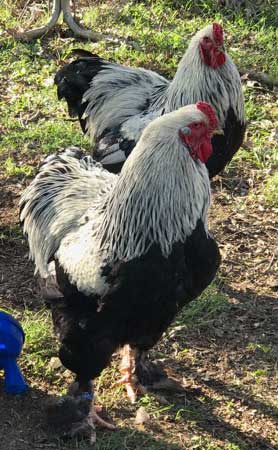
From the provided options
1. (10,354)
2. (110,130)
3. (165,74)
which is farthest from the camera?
(165,74)

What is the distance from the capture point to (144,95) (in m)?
5.50

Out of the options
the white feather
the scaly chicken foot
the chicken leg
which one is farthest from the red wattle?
the chicken leg

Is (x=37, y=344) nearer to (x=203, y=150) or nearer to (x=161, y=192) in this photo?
(x=161, y=192)

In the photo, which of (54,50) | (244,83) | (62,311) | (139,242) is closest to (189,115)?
(139,242)

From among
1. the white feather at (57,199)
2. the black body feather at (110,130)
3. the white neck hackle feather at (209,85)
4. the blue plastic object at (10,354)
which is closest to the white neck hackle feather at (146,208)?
the white feather at (57,199)

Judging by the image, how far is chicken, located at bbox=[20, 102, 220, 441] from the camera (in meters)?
3.41

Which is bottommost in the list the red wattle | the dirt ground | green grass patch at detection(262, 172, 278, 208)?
the dirt ground

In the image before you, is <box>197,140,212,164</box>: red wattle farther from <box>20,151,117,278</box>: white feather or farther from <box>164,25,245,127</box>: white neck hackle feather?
<box>164,25,245,127</box>: white neck hackle feather

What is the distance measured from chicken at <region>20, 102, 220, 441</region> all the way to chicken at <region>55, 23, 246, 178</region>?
1.26 meters

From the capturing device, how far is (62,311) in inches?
148

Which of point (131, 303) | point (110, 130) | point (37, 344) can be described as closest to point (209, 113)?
point (131, 303)

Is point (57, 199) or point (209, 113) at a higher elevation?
point (209, 113)

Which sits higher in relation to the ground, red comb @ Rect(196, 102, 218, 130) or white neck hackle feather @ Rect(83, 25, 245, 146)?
red comb @ Rect(196, 102, 218, 130)

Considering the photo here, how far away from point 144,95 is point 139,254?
233 cm
